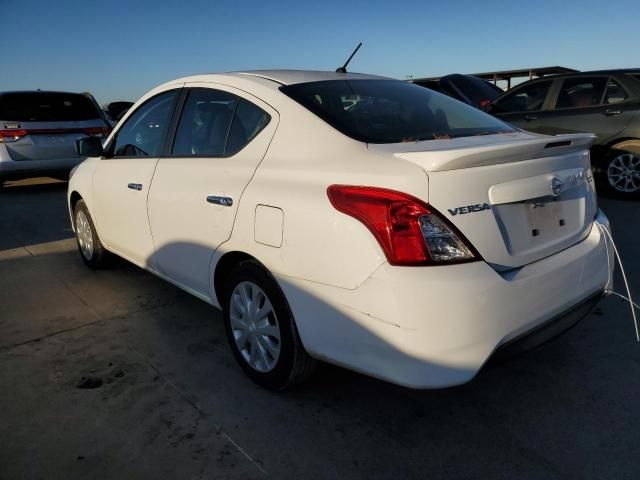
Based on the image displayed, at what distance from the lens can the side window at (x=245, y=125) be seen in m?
2.58

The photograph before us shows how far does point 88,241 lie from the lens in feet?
14.8

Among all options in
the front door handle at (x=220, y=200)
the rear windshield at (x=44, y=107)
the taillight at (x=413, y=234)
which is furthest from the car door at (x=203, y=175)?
the rear windshield at (x=44, y=107)

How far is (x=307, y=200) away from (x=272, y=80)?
950 mm

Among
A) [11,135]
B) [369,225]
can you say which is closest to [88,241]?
[369,225]

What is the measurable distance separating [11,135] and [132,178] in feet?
19.7

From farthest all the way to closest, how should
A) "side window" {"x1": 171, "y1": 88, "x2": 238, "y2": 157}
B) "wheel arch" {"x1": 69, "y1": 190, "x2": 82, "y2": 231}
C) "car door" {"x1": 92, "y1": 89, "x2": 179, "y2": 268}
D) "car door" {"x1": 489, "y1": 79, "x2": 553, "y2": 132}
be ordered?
"car door" {"x1": 489, "y1": 79, "x2": 553, "y2": 132}
"wheel arch" {"x1": 69, "y1": 190, "x2": 82, "y2": 231}
"car door" {"x1": 92, "y1": 89, "x2": 179, "y2": 268}
"side window" {"x1": 171, "y1": 88, "x2": 238, "y2": 157}

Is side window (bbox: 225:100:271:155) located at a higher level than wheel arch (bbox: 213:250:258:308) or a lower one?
higher

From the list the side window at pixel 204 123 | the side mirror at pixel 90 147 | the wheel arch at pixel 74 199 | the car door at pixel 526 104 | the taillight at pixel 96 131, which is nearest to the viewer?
the side window at pixel 204 123

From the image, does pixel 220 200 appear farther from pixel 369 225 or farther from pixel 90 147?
pixel 90 147

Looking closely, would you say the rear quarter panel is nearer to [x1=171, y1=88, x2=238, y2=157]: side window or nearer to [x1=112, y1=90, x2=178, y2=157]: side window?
[x1=171, y1=88, x2=238, y2=157]: side window

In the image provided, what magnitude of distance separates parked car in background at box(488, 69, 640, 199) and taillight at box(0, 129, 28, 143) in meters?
7.46

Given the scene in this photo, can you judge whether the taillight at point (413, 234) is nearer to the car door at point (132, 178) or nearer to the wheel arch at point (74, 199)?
the car door at point (132, 178)

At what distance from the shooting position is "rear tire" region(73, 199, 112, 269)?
436 centimetres

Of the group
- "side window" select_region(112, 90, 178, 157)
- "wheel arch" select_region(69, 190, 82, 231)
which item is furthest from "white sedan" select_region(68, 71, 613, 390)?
"wheel arch" select_region(69, 190, 82, 231)
